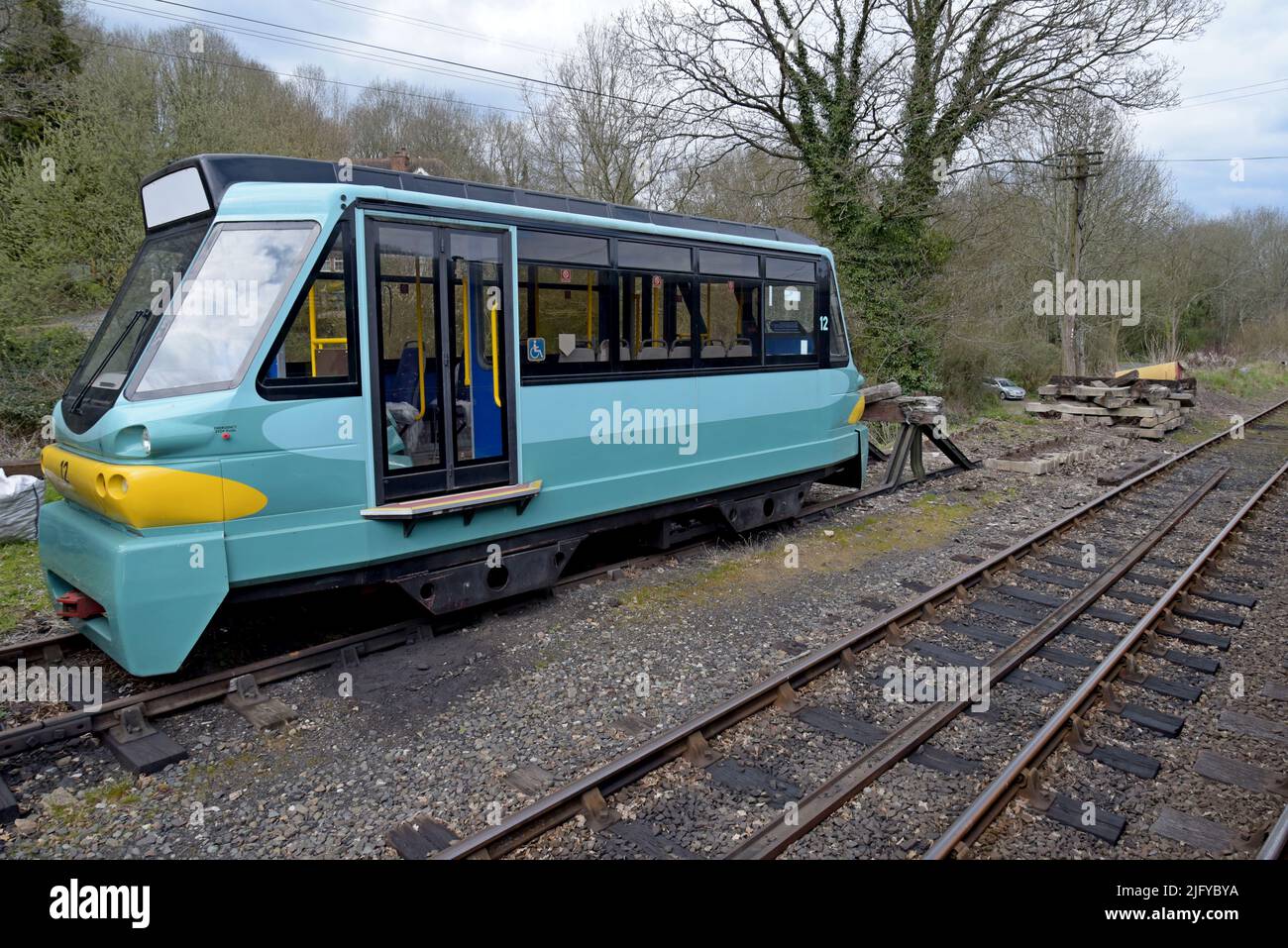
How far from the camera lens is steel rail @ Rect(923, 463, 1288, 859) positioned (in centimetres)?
390

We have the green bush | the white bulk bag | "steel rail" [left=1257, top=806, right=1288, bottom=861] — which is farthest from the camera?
the green bush

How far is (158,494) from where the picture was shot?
4535 mm

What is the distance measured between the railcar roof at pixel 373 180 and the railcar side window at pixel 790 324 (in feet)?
5.48

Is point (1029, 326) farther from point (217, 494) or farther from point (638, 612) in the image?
point (217, 494)

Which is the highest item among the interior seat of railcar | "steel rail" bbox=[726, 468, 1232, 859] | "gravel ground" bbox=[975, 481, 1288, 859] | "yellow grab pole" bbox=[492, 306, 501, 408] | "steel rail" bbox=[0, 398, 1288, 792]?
the interior seat of railcar

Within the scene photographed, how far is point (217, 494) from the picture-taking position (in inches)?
187

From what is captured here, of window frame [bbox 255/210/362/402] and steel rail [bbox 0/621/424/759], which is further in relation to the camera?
window frame [bbox 255/210/362/402]

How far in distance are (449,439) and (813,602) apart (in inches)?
139

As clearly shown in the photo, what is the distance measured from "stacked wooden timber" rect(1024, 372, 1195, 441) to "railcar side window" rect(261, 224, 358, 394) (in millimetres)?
17937

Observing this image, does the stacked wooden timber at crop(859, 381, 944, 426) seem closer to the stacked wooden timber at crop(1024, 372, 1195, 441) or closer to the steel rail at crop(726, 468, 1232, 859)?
the steel rail at crop(726, 468, 1232, 859)

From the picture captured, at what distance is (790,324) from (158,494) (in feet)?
21.3

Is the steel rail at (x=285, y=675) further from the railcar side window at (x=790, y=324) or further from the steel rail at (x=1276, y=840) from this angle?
the railcar side window at (x=790, y=324)

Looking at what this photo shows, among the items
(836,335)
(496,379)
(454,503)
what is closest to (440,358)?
(496,379)

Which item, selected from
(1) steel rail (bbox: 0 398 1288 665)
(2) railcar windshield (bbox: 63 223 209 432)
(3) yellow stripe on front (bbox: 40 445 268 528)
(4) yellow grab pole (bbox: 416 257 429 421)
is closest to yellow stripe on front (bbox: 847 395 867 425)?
(1) steel rail (bbox: 0 398 1288 665)
